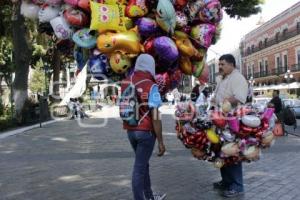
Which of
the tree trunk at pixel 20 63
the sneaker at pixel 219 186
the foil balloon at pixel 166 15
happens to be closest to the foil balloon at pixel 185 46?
the foil balloon at pixel 166 15

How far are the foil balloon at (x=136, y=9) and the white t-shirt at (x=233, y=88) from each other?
5.11 feet

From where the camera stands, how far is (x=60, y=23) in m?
6.51

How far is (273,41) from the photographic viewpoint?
64.3 metres

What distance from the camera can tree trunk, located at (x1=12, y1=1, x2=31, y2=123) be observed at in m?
20.7

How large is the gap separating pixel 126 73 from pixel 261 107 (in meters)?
1.88

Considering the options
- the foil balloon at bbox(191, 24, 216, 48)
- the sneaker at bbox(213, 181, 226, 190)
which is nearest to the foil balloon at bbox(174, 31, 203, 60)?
the foil balloon at bbox(191, 24, 216, 48)

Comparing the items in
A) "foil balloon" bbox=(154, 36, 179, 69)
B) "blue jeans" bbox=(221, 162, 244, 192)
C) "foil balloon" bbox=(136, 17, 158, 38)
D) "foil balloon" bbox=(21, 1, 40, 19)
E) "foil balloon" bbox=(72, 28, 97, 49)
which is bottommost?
"blue jeans" bbox=(221, 162, 244, 192)

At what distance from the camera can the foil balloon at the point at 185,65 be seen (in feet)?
21.6

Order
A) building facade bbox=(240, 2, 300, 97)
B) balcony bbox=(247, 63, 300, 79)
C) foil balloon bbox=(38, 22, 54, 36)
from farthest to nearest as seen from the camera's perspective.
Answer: balcony bbox=(247, 63, 300, 79) < building facade bbox=(240, 2, 300, 97) < foil balloon bbox=(38, 22, 54, 36)

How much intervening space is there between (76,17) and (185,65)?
1551mm

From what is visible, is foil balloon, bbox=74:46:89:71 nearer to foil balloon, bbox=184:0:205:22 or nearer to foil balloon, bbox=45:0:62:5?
foil balloon, bbox=45:0:62:5

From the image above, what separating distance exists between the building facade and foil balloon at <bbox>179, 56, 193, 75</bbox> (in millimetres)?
41613

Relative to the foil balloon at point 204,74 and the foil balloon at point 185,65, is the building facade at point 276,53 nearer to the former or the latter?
the foil balloon at point 204,74

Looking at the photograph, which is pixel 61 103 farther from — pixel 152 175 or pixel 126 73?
pixel 126 73
